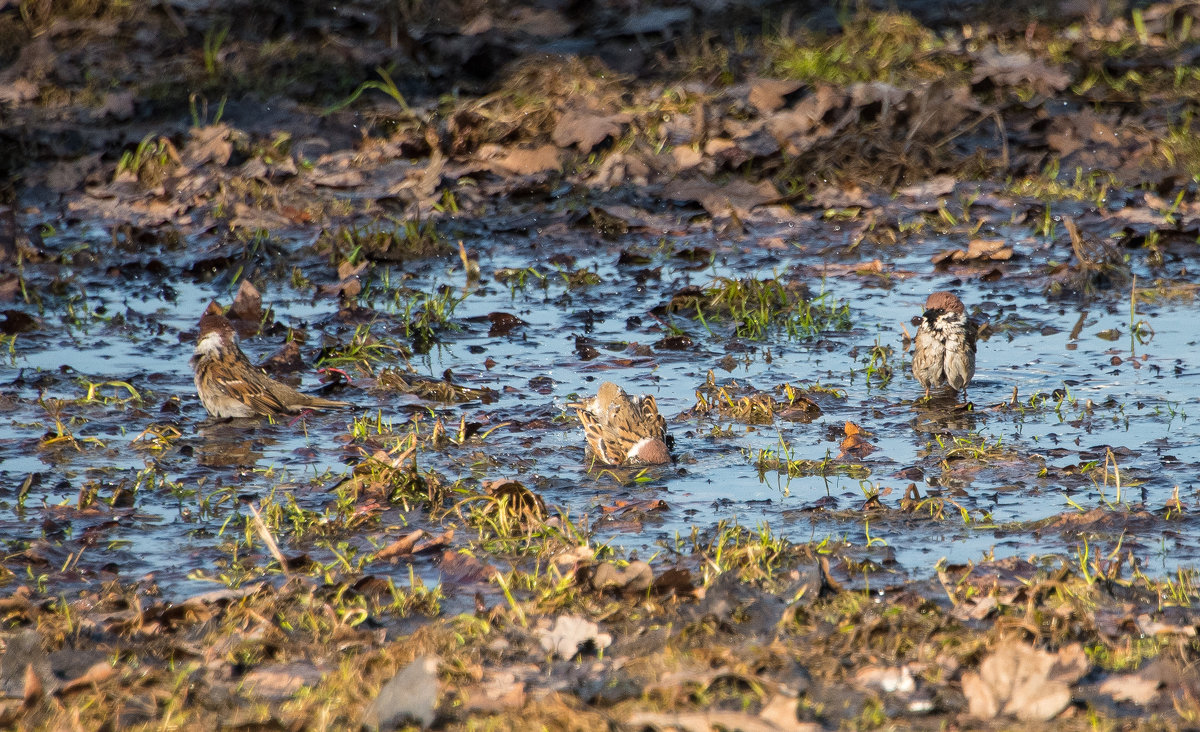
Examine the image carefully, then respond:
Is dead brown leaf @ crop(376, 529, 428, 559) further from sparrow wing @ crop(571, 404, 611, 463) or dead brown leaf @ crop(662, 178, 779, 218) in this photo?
dead brown leaf @ crop(662, 178, 779, 218)

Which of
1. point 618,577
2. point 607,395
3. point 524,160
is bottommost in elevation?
point 618,577

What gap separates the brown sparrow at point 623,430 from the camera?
6750 mm

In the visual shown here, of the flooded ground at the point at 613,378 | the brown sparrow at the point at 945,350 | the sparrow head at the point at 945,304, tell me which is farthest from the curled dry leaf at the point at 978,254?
the brown sparrow at the point at 945,350

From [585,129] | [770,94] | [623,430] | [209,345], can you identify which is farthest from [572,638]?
[770,94]

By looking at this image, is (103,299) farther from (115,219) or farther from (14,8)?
(14,8)

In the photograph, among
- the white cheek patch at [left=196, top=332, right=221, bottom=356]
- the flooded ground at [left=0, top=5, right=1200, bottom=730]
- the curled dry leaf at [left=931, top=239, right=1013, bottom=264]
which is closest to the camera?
the flooded ground at [left=0, top=5, right=1200, bottom=730]

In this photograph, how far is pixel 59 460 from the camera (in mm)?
7035

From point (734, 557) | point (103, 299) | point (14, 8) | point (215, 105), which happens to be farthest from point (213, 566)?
point (14, 8)

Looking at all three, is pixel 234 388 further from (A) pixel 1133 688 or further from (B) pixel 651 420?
(A) pixel 1133 688

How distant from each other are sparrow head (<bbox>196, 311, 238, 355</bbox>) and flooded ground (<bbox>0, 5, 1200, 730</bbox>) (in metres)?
0.40

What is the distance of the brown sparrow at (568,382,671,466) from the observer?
675cm

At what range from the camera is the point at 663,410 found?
7.80 m

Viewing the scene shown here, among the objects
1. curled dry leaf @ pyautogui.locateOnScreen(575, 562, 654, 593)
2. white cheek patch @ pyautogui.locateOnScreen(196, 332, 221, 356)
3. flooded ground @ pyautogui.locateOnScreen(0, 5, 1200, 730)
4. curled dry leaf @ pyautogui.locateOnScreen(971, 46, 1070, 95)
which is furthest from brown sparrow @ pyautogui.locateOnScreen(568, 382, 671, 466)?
curled dry leaf @ pyautogui.locateOnScreen(971, 46, 1070, 95)

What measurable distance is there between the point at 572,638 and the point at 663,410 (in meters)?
3.16
